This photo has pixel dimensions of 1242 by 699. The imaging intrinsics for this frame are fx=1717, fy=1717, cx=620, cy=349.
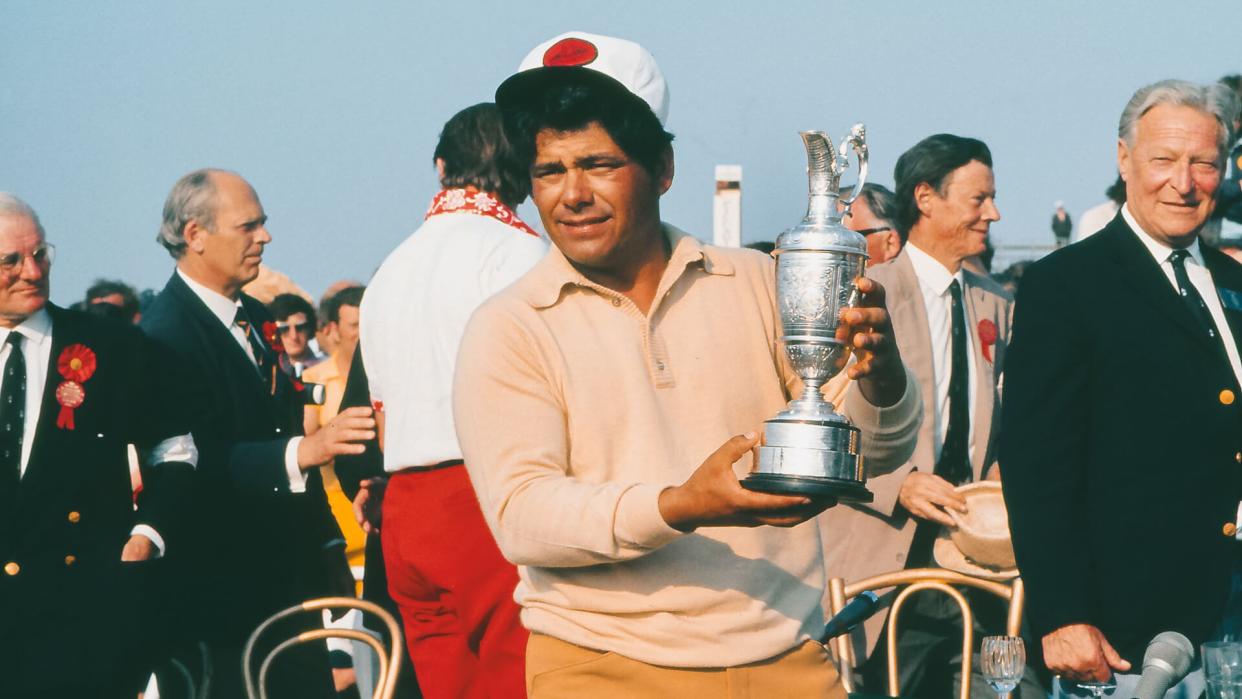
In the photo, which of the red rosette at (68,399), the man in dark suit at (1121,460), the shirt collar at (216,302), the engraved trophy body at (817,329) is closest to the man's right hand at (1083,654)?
the man in dark suit at (1121,460)

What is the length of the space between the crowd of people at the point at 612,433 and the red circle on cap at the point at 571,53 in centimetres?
1

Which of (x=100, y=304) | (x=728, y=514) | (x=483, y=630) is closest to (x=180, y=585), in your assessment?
(x=483, y=630)

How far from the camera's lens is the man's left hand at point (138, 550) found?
5.13 m

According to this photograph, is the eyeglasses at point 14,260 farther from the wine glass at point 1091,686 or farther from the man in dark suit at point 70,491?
the wine glass at point 1091,686

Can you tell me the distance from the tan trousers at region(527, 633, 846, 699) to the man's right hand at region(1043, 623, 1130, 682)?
128 centimetres

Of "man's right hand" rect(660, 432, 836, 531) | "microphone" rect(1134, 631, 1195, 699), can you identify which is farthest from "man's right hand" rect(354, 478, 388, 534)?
→ "microphone" rect(1134, 631, 1195, 699)

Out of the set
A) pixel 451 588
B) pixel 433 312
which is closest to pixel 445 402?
pixel 433 312

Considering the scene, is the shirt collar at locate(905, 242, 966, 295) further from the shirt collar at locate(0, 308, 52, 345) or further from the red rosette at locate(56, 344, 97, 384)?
the shirt collar at locate(0, 308, 52, 345)

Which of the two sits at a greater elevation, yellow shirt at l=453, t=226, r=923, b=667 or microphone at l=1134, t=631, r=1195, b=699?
yellow shirt at l=453, t=226, r=923, b=667

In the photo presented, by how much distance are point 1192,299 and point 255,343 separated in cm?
308

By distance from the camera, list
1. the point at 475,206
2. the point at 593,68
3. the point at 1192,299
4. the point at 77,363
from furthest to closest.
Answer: the point at 77,363
the point at 475,206
the point at 1192,299
the point at 593,68

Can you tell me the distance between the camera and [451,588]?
457 centimetres

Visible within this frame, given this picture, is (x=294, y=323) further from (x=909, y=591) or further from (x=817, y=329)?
(x=817, y=329)

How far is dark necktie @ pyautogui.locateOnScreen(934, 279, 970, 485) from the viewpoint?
5.71 meters
